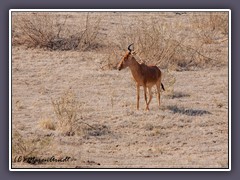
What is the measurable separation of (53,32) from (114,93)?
328cm

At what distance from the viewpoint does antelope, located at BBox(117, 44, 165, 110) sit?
46.9 feet

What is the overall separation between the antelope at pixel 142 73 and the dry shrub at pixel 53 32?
9.97ft

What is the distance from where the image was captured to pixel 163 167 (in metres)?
12.5

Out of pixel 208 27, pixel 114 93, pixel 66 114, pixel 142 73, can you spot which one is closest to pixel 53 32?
pixel 208 27

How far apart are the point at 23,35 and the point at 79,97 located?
3168mm

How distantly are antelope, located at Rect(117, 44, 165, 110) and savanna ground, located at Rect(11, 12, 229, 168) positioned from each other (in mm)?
374

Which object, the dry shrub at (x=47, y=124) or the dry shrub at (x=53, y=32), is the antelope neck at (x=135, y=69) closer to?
the dry shrub at (x=47, y=124)

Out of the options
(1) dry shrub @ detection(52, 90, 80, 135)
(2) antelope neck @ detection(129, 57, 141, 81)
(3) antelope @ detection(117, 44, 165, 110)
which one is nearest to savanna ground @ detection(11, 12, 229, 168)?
(1) dry shrub @ detection(52, 90, 80, 135)

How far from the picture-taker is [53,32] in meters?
18.0

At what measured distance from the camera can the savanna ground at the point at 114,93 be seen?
13.0 m

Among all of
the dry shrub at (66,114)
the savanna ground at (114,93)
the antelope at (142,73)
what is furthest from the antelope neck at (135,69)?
the dry shrub at (66,114)

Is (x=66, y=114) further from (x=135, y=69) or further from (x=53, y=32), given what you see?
(x=53, y=32)

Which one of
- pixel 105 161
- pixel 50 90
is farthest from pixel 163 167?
pixel 50 90

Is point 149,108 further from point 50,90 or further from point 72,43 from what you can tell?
point 72,43
